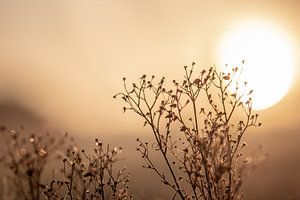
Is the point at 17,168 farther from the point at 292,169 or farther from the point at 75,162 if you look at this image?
the point at 292,169

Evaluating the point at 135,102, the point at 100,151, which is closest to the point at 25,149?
the point at 100,151

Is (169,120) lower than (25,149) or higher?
higher

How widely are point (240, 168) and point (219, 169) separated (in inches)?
43.9

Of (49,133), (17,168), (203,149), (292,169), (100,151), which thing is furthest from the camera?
(292,169)

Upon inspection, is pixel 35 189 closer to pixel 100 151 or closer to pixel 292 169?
pixel 100 151

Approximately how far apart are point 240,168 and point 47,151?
3770mm

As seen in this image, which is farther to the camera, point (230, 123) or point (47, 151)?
point (230, 123)

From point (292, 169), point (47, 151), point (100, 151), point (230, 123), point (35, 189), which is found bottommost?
point (35, 189)

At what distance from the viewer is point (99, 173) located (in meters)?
10.8

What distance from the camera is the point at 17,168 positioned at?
7.82 metres

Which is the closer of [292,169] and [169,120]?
[169,120]

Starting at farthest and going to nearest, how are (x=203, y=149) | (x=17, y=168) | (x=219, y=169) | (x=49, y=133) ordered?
(x=203, y=149) < (x=219, y=169) < (x=49, y=133) < (x=17, y=168)

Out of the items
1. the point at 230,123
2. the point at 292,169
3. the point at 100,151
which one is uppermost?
the point at 292,169

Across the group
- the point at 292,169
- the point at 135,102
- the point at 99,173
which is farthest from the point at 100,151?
the point at 292,169
